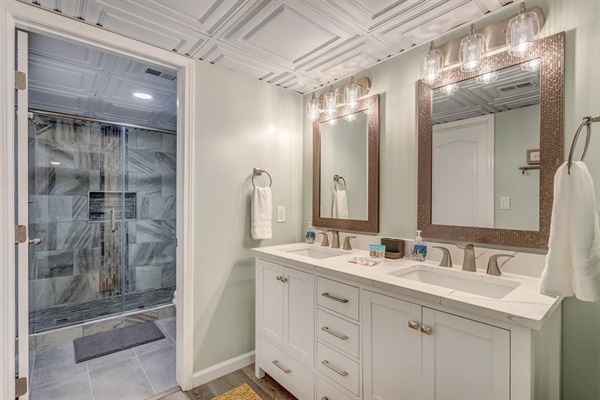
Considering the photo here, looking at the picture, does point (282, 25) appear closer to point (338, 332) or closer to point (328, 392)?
point (338, 332)

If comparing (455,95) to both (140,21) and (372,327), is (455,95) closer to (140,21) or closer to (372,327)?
(372,327)

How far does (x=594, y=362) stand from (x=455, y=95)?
1396mm

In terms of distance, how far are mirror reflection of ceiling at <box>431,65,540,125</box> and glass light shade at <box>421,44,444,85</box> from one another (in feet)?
0.41

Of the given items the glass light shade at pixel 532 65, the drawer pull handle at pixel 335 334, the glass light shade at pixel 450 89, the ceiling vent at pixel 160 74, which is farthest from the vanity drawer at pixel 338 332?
the ceiling vent at pixel 160 74

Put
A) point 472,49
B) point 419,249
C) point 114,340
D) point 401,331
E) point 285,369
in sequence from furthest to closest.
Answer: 1. point 114,340
2. point 285,369
3. point 419,249
4. point 472,49
5. point 401,331

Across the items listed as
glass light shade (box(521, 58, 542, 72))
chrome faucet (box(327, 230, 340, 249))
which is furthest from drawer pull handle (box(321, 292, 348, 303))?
glass light shade (box(521, 58, 542, 72))

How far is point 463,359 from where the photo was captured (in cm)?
109

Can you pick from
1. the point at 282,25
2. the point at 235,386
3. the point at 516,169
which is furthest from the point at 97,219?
the point at 516,169

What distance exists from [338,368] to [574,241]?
3.89ft

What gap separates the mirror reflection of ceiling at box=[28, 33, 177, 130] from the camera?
2035 mm

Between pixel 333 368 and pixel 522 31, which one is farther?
pixel 333 368

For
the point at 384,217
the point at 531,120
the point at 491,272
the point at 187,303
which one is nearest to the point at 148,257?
the point at 187,303

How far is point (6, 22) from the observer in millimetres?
1428

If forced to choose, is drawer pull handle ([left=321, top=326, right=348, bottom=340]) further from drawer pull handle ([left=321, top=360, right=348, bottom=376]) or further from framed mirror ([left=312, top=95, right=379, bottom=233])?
framed mirror ([left=312, top=95, right=379, bottom=233])
